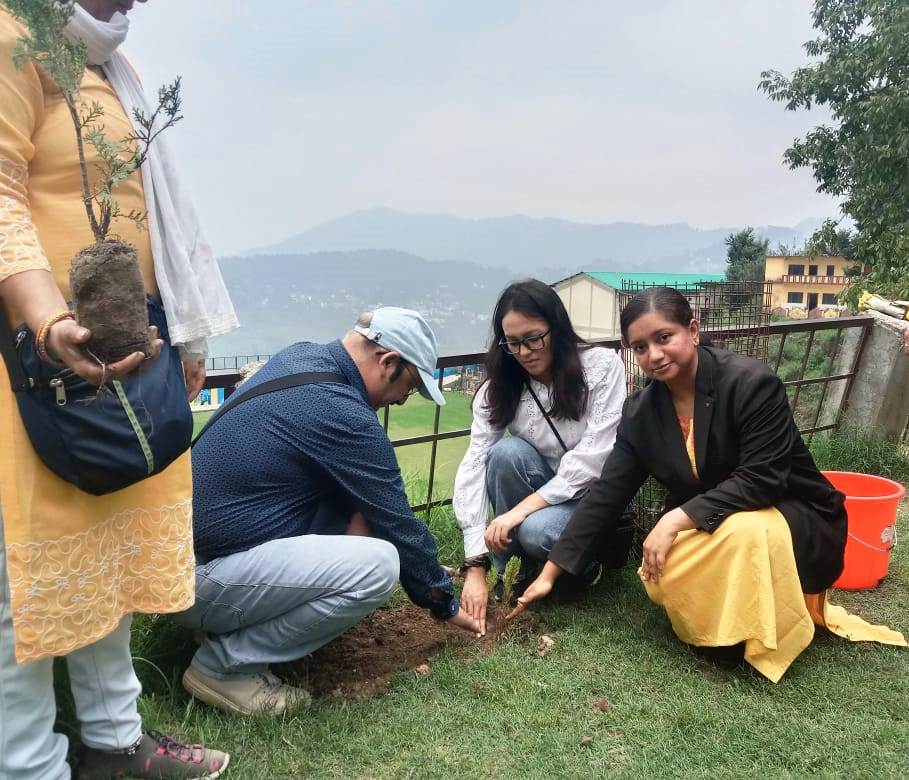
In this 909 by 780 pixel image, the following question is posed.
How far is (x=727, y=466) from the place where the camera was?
2.46 meters

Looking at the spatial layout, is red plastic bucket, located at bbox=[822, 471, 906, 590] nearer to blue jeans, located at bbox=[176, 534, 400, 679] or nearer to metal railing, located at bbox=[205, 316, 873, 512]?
metal railing, located at bbox=[205, 316, 873, 512]

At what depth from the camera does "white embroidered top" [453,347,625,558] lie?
2.78 meters

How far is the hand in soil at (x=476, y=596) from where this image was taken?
263cm

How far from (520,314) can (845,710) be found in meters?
1.56

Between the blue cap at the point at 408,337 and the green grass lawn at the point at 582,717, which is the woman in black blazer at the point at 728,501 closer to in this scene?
the green grass lawn at the point at 582,717

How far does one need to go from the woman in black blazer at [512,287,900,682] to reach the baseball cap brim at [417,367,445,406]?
687 millimetres

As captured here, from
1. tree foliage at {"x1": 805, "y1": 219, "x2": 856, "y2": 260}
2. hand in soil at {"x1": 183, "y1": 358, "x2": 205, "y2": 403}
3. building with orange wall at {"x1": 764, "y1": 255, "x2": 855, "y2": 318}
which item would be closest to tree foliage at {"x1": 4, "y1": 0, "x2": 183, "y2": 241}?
hand in soil at {"x1": 183, "y1": 358, "x2": 205, "y2": 403}

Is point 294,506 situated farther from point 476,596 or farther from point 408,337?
point 476,596

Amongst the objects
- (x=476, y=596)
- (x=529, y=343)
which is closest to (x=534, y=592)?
(x=476, y=596)

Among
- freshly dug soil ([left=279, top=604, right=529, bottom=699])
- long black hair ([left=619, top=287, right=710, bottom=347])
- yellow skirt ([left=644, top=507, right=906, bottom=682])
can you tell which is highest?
long black hair ([left=619, top=287, right=710, bottom=347])

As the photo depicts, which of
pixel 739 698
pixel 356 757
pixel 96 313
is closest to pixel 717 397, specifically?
pixel 739 698

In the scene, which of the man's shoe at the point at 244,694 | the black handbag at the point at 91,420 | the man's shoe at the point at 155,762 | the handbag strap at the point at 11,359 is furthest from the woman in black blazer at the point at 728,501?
the handbag strap at the point at 11,359

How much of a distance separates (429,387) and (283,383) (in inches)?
15.9

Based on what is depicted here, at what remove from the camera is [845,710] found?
2.19 m
